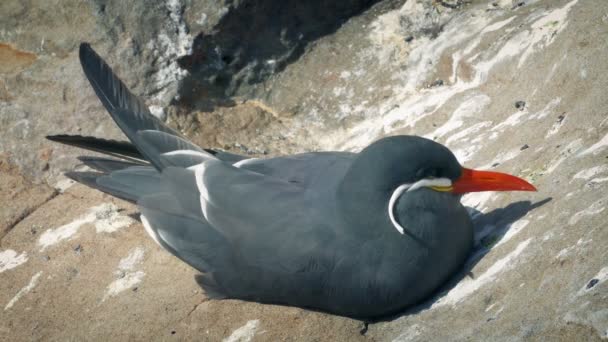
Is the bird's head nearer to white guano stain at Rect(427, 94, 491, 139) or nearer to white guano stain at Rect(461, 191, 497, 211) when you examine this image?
white guano stain at Rect(461, 191, 497, 211)

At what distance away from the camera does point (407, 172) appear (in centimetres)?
333

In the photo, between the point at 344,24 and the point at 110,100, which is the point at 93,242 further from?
the point at 344,24

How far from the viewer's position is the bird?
3354 millimetres

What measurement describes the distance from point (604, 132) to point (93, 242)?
2.96 meters

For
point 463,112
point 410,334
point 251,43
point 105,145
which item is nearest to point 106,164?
point 105,145

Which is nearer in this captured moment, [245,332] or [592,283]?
[592,283]

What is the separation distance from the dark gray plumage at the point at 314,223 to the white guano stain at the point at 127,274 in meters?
0.33

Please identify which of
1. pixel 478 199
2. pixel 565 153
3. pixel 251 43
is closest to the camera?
pixel 565 153

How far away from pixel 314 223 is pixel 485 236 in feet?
2.82

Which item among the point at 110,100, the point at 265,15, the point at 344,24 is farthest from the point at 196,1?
the point at 110,100

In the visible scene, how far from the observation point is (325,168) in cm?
378

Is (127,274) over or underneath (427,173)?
underneath

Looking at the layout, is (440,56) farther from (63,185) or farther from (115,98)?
(63,185)

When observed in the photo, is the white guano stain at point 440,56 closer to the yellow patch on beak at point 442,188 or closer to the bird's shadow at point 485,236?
the bird's shadow at point 485,236
